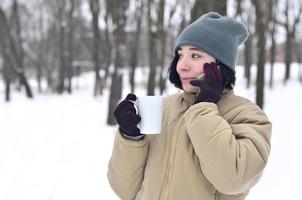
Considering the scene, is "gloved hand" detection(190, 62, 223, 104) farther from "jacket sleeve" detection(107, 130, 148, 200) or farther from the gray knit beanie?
"jacket sleeve" detection(107, 130, 148, 200)

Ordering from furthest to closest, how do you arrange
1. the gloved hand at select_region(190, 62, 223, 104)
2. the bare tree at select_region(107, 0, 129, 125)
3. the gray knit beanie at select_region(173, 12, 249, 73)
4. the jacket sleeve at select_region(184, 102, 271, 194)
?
the bare tree at select_region(107, 0, 129, 125), the gray knit beanie at select_region(173, 12, 249, 73), the gloved hand at select_region(190, 62, 223, 104), the jacket sleeve at select_region(184, 102, 271, 194)

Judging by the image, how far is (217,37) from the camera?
7.25 ft

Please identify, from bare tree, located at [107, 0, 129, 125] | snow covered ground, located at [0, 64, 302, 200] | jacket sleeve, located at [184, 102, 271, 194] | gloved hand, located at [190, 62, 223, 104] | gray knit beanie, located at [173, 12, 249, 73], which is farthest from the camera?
bare tree, located at [107, 0, 129, 125]

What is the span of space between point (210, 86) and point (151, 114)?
0.91ft

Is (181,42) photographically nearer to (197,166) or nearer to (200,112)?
(200,112)

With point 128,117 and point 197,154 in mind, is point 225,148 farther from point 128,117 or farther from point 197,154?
point 128,117

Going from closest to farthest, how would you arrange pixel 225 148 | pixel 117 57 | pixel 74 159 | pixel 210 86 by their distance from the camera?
pixel 225 148 → pixel 210 86 → pixel 74 159 → pixel 117 57

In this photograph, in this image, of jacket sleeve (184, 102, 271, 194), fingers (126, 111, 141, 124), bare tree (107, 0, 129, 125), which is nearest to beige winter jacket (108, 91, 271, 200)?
jacket sleeve (184, 102, 271, 194)

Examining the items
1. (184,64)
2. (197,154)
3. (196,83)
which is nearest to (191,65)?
(184,64)

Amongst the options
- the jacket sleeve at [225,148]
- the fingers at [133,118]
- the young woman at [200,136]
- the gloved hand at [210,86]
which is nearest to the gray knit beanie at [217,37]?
the young woman at [200,136]

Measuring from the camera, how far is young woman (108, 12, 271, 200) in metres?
1.98

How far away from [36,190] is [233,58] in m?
4.67

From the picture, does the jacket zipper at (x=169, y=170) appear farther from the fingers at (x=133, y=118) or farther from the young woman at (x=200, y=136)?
the fingers at (x=133, y=118)

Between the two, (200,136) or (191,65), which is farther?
(191,65)
